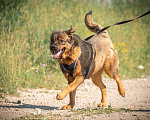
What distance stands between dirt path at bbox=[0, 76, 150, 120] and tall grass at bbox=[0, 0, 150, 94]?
58 cm

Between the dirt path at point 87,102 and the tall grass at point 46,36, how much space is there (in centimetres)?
58

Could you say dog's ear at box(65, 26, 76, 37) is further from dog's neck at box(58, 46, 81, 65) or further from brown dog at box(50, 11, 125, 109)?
dog's neck at box(58, 46, 81, 65)

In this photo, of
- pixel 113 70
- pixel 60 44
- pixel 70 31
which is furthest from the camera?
pixel 113 70

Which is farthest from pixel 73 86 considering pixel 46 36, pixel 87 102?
pixel 46 36

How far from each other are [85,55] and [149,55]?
6835 millimetres

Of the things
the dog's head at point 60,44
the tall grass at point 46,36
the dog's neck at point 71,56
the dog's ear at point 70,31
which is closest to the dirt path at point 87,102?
the tall grass at point 46,36

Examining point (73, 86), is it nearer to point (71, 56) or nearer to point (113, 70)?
point (71, 56)

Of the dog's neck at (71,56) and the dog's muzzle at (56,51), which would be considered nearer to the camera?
the dog's muzzle at (56,51)

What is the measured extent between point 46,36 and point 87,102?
333 centimetres

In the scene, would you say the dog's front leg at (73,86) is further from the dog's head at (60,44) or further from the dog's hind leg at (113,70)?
the dog's hind leg at (113,70)

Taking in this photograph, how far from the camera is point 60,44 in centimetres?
503

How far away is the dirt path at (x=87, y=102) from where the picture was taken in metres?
4.71

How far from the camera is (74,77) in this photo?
541 cm

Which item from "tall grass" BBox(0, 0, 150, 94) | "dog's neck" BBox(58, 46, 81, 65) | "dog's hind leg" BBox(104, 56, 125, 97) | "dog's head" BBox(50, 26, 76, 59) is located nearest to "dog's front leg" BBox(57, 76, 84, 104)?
"dog's neck" BBox(58, 46, 81, 65)
